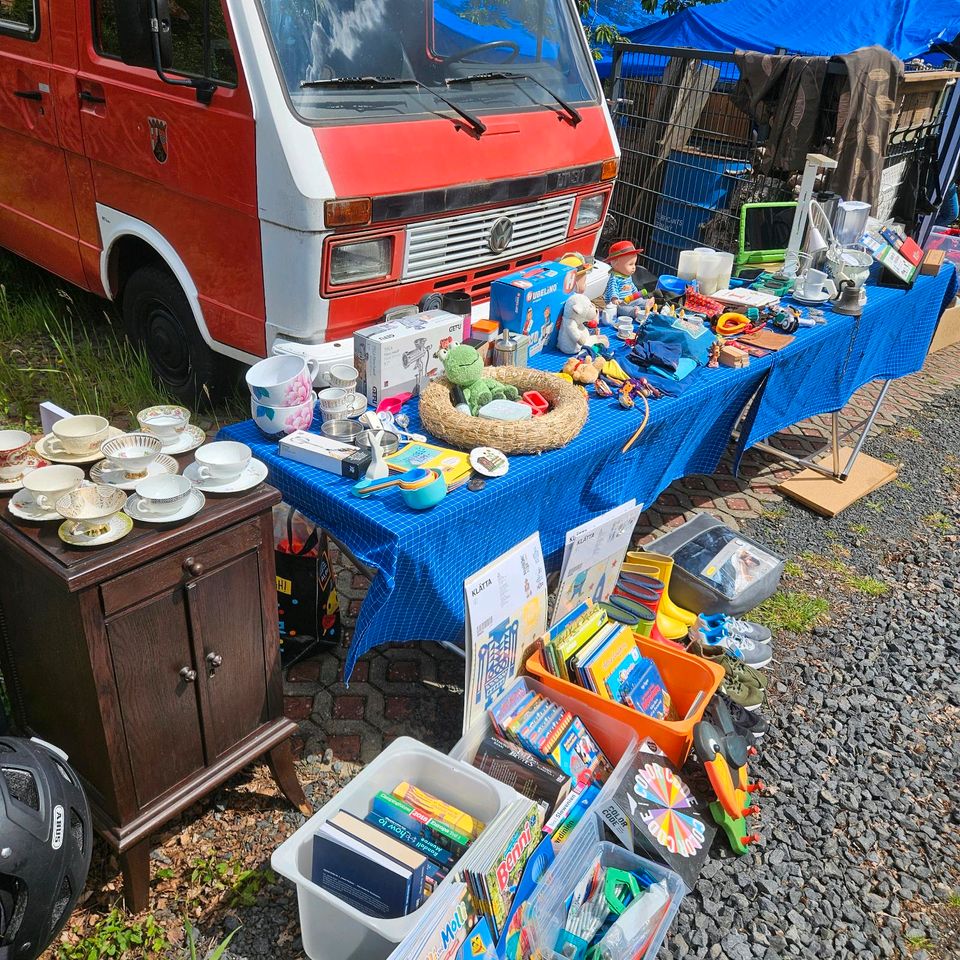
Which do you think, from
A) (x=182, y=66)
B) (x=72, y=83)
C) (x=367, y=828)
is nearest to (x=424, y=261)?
(x=182, y=66)

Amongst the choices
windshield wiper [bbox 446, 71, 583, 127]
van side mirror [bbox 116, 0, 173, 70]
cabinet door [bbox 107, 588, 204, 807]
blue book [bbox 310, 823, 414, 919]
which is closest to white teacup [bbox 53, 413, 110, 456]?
cabinet door [bbox 107, 588, 204, 807]

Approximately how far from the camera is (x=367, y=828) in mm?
2041

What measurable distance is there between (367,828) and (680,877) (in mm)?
877

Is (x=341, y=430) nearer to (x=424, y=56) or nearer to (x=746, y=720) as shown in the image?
(x=746, y=720)

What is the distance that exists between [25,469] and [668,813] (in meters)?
2.01

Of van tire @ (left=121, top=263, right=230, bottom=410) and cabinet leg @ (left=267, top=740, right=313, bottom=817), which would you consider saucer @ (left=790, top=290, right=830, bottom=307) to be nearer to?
van tire @ (left=121, top=263, right=230, bottom=410)

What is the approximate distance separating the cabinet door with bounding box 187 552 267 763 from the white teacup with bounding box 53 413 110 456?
0.48 m

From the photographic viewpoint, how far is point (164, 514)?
6.31ft

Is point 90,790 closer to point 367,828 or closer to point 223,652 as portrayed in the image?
point 223,652

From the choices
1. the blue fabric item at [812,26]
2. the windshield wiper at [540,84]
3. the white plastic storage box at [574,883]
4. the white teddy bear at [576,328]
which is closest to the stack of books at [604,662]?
the white plastic storage box at [574,883]

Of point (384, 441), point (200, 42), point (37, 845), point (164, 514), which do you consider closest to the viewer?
point (37, 845)

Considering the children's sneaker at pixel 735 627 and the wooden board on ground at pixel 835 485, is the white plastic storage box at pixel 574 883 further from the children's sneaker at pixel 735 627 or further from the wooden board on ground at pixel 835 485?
the wooden board on ground at pixel 835 485

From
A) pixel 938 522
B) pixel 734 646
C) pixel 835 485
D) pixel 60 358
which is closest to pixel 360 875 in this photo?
pixel 734 646

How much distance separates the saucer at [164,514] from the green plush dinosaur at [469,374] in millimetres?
1053
